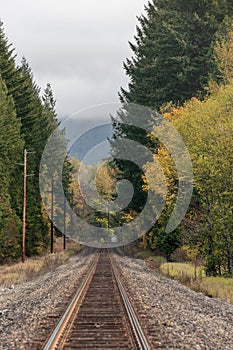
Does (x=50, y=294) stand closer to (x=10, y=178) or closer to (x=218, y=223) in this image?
(x=218, y=223)

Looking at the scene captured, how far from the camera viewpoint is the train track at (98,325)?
9.66 metres

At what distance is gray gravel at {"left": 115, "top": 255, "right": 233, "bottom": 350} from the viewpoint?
10.2 m

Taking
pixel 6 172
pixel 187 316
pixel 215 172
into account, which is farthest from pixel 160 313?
pixel 6 172

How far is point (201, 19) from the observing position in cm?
4622

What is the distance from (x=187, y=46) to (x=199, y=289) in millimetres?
28990

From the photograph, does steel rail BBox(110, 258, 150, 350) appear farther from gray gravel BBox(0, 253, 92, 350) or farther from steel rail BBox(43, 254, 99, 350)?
gray gravel BBox(0, 253, 92, 350)

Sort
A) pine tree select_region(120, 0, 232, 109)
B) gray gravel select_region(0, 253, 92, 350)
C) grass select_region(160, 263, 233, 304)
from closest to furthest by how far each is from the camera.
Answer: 1. gray gravel select_region(0, 253, 92, 350)
2. grass select_region(160, 263, 233, 304)
3. pine tree select_region(120, 0, 232, 109)

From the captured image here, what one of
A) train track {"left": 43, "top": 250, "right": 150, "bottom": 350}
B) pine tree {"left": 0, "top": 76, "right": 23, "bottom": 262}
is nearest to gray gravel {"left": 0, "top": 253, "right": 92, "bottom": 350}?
train track {"left": 43, "top": 250, "right": 150, "bottom": 350}

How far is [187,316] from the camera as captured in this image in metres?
13.2

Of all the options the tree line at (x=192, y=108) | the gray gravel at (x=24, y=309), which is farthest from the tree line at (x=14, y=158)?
the gray gravel at (x=24, y=309)

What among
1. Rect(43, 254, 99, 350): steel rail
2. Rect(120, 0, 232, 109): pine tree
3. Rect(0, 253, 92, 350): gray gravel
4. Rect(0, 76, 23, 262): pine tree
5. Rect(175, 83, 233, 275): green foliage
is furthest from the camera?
Rect(120, 0, 232, 109): pine tree

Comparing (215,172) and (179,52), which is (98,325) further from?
(179,52)

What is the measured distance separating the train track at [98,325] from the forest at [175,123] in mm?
9292

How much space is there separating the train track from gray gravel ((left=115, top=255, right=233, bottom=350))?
2.05ft
